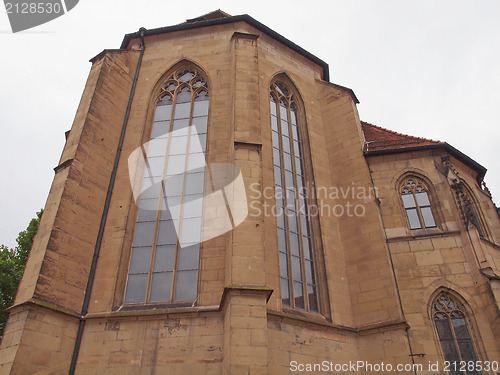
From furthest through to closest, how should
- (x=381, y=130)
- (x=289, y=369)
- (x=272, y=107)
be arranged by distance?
(x=381, y=130)
(x=272, y=107)
(x=289, y=369)

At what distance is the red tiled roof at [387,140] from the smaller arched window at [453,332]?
4736 millimetres

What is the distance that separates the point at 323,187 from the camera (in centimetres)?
1166

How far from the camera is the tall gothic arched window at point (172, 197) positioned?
29.8ft

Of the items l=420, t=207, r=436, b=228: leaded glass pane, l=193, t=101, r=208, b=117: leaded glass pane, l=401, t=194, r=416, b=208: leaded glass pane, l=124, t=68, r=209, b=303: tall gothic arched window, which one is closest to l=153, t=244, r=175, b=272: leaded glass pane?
l=124, t=68, r=209, b=303: tall gothic arched window

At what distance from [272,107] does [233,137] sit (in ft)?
11.2

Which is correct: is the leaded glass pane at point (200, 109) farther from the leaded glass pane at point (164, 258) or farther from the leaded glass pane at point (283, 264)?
the leaded glass pane at point (283, 264)

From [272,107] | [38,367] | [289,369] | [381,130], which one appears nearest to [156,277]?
[38,367]

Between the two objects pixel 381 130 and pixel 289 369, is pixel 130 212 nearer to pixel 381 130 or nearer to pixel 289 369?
pixel 289 369

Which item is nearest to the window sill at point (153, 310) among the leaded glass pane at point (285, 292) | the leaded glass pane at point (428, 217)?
the leaded glass pane at point (285, 292)

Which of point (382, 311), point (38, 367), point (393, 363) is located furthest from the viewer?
point (382, 311)

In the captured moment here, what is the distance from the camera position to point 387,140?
13.2 m

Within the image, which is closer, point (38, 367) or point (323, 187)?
point (38, 367)

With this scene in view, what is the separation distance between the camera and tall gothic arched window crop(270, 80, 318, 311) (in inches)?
377

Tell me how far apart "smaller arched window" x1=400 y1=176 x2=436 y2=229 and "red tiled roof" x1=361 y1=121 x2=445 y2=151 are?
1.23 metres
